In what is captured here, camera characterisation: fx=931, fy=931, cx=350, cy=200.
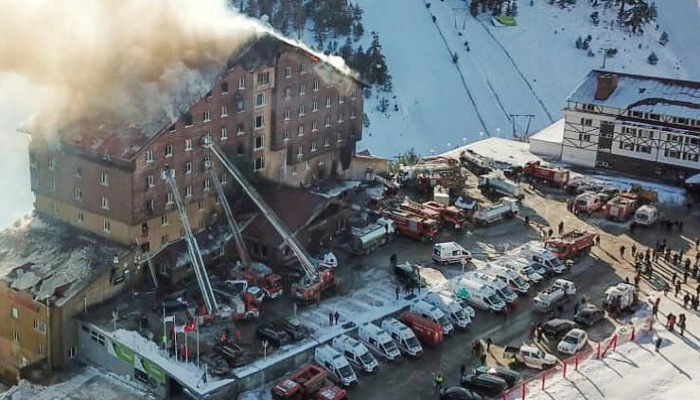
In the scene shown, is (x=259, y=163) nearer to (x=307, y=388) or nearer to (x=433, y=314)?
(x=433, y=314)

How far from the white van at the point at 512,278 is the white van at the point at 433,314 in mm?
5171

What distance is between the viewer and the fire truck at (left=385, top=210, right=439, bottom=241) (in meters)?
50.2

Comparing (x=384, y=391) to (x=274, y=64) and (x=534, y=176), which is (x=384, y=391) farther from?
(x=534, y=176)

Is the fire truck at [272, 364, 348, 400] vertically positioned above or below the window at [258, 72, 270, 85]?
below

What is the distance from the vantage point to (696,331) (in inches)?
Result: 1615

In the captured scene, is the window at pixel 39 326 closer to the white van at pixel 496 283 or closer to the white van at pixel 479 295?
the white van at pixel 479 295

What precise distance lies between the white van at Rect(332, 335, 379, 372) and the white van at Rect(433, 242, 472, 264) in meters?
10.2

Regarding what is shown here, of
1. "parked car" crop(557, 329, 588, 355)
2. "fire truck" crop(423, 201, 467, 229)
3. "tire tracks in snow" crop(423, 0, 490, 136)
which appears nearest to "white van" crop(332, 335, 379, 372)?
"parked car" crop(557, 329, 588, 355)

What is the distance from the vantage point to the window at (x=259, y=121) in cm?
5041

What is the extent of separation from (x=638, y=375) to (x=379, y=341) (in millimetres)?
10497

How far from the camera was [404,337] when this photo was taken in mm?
38969

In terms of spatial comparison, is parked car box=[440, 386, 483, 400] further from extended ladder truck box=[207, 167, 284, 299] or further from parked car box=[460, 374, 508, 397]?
extended ladder truck box=[207, 167, 284, 299]

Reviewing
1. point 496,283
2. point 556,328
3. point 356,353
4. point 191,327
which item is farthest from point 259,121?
point 556,328

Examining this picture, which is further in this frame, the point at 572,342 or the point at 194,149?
the point at 194,149
